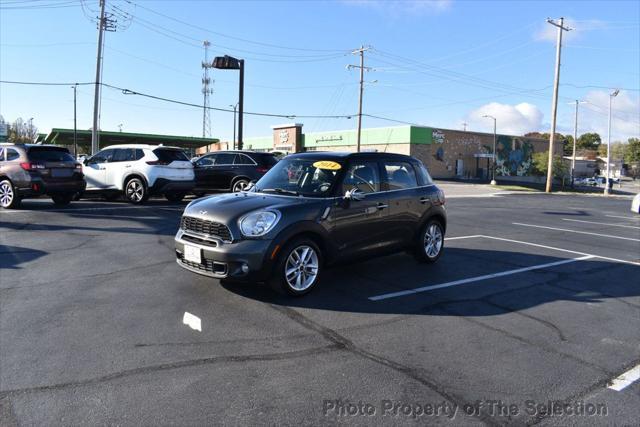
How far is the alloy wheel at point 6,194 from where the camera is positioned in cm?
1183

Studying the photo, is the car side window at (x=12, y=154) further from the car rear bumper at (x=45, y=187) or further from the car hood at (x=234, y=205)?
the car hood at (x=234, y=205)

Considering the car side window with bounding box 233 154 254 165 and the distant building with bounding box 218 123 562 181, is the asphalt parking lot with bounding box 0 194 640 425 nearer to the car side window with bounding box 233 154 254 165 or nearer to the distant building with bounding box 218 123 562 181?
the car side window with bounding box 233 154 254 165

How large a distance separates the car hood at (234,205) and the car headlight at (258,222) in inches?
3.2

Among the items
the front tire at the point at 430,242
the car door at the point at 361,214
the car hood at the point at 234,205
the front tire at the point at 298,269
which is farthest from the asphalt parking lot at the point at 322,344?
the car hood at the point at 234,205

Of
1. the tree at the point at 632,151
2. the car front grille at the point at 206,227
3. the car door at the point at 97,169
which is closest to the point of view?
the car front grille at the point at 206,227

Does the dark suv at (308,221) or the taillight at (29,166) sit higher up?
the taillight at (29,166)

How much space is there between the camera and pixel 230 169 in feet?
51.5

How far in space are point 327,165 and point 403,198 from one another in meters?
1.35

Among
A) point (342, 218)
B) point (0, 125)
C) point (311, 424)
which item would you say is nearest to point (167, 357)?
point (311, 424)

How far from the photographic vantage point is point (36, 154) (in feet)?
38.6

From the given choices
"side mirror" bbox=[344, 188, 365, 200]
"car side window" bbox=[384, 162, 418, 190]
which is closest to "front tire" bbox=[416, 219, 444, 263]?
"car side window" bbox=[384, 162, 418, 190]

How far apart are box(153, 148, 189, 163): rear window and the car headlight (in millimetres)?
9343

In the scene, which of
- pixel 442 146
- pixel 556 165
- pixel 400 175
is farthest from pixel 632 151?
pixel 400 175

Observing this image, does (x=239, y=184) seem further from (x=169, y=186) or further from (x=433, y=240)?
(x=433, y=240)
